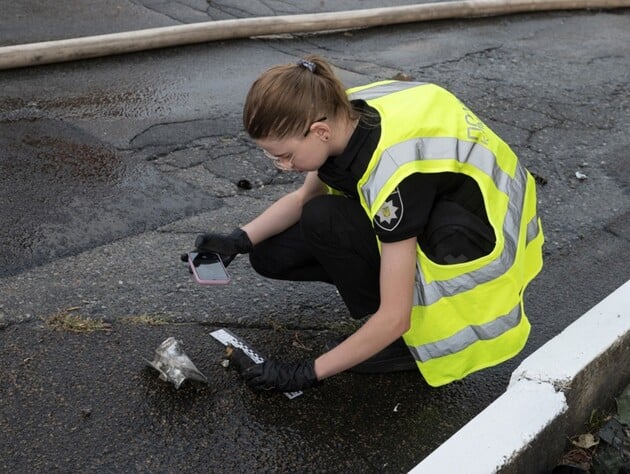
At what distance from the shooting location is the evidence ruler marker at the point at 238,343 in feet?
9.22

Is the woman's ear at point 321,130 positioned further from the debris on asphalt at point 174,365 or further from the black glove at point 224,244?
the debris on asphalt at point 174,365

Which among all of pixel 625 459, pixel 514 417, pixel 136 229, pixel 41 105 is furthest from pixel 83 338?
pixel 41 105

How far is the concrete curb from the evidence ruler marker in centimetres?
80

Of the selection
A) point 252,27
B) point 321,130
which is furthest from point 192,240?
point 252,27

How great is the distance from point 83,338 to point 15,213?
3.58 feet

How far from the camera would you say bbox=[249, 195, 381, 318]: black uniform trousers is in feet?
8.91

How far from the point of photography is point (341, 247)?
2.74 metres

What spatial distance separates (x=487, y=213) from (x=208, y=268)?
1039 millimetres

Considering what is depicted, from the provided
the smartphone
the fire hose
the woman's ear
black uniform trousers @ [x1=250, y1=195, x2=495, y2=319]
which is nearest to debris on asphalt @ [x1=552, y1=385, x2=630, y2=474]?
black uniform trousers @ [x1=250, y1=195, x2=495, y2=319]

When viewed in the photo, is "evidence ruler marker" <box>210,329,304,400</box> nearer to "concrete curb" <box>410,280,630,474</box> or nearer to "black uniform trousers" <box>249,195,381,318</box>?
"black uniform trousers" <box>249,195,381,318</box>

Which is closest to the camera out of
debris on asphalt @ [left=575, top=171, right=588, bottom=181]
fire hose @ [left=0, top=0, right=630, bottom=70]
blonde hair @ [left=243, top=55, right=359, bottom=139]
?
blonde hair @ [left=243, top=55, right=359, bottom=139]

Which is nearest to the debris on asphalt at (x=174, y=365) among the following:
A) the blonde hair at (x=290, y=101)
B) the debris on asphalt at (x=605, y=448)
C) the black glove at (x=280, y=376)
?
the black glove at (x=280, y=376)

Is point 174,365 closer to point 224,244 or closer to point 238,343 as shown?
point 238,343

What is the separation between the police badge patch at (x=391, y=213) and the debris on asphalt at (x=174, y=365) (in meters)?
0.88
